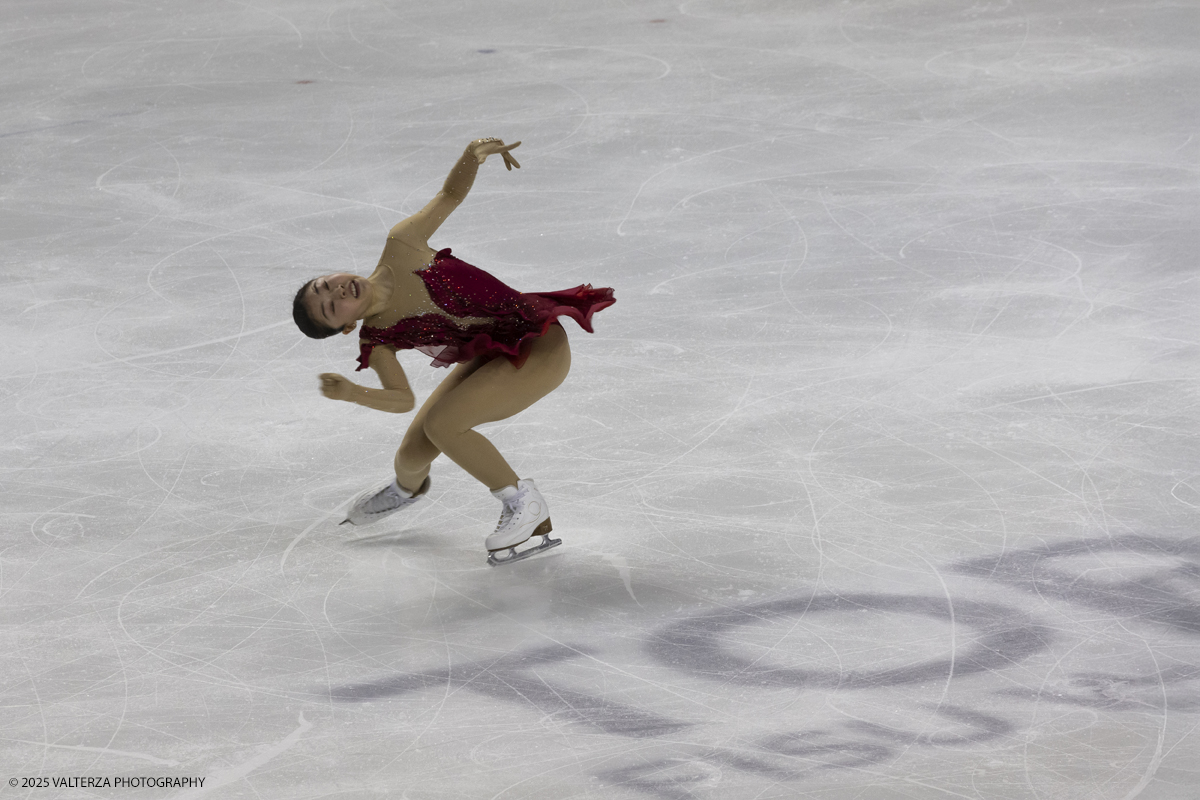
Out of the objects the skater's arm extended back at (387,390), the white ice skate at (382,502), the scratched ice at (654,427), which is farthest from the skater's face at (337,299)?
the scratched ice at (654,427)

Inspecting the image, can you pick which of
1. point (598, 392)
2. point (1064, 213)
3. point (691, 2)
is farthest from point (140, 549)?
point (691, 2)

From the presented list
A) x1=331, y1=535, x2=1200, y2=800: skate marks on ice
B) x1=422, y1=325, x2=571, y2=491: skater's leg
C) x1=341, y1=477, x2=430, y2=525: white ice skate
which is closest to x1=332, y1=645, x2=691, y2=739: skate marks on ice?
x1=331, y1=535, x2=1200, y2=800: skate marks on ice

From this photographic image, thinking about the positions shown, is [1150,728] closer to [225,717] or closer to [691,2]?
[225,717]

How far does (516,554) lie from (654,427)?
1020 millimetres

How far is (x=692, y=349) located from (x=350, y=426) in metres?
1.43

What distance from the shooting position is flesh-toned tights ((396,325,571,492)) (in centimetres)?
441

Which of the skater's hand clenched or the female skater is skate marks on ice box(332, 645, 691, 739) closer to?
the female skater

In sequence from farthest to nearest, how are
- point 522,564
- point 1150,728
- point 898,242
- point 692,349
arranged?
point 898,242 < point 692,349 < point 522,564 < point 1150,728

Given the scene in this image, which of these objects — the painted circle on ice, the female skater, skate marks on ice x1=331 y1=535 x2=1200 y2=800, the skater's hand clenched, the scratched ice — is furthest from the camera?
the female skater

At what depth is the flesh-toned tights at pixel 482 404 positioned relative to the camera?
4.41 metres

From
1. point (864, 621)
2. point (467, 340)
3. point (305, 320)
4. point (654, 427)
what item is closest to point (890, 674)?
point (864, 621)

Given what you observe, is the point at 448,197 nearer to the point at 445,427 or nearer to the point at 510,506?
the point at 445,427

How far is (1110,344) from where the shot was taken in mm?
5762

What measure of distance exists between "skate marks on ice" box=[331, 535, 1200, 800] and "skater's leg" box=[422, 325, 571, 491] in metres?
0.70
